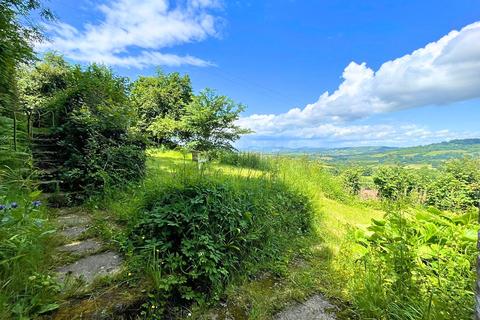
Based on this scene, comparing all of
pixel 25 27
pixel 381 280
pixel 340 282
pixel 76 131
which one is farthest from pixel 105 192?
pixel 25 27

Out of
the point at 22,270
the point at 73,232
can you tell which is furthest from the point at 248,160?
the point at 22,270

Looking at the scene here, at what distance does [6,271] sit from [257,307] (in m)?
1.66

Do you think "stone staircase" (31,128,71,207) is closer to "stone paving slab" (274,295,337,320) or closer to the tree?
"stone paving slab" (274,295,337,320)

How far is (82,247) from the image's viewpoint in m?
2.28

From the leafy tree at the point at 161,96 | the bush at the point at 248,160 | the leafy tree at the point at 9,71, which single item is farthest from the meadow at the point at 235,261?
the leafy tree at the point at 161,96

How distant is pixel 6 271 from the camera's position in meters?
1.50

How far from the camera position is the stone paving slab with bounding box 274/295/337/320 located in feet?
6.44

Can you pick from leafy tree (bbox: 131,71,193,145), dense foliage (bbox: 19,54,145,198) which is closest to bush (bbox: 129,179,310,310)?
dense foliage (bbox: 19,54,145,198)

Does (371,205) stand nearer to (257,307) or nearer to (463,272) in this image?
(463,272)

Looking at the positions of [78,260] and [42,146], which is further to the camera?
[42,146]

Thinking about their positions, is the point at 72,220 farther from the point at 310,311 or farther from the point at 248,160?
the point at 248,160

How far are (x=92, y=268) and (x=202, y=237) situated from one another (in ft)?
2.87

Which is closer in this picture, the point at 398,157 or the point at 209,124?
the point at 398,157

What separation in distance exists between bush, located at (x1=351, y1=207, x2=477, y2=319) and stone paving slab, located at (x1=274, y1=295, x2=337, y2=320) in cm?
24
